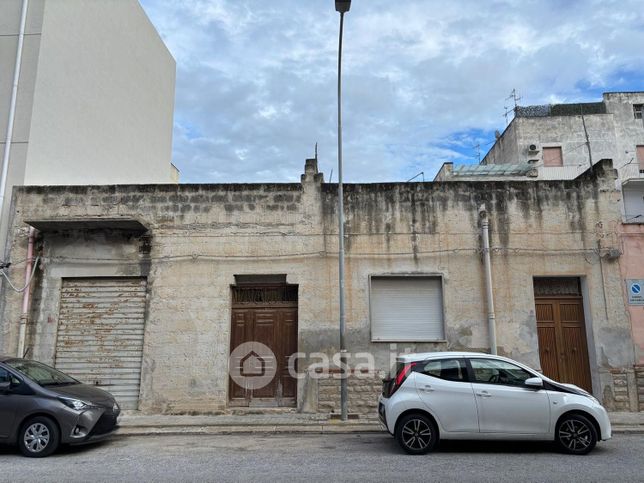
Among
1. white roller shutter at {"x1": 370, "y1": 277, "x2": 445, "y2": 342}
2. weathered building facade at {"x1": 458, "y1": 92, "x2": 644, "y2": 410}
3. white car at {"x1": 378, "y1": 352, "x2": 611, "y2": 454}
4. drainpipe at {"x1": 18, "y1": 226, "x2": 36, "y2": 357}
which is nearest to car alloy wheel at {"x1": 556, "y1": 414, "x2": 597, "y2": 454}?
white car at {"x1": 378, "y1": 352, "x2": 611, "y2": 454}

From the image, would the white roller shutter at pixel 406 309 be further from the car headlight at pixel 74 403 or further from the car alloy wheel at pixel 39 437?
the car alloy wheel at pixel 39 437

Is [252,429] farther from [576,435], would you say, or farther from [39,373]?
[576,435]

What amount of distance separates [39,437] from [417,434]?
5866 millimetres

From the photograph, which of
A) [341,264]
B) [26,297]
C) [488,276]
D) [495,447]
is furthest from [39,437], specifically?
[488,276]

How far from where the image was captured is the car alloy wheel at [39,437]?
26.1ft

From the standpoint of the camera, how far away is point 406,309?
12.3 m

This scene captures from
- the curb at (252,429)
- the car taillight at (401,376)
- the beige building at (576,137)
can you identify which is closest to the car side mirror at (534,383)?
the car taillight at (401,376)

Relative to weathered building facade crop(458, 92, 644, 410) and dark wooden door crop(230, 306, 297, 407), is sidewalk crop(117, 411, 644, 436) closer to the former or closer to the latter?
dark wooden door crop(230, 306, 297, 407)

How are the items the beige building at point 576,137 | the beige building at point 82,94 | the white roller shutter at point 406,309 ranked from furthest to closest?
1. the beige building at point 576,137
2. the beige building at point 82,94
3. the white roller shutter at point 406,309

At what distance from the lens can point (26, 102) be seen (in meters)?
13.3

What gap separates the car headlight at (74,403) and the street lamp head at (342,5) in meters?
9.00

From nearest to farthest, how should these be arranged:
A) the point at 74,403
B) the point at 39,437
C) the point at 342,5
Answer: the point at 39,437, the point at 74,403, the point at 342,5

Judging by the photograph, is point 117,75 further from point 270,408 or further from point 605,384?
point 605,384

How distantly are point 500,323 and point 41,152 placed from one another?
40.5ft
